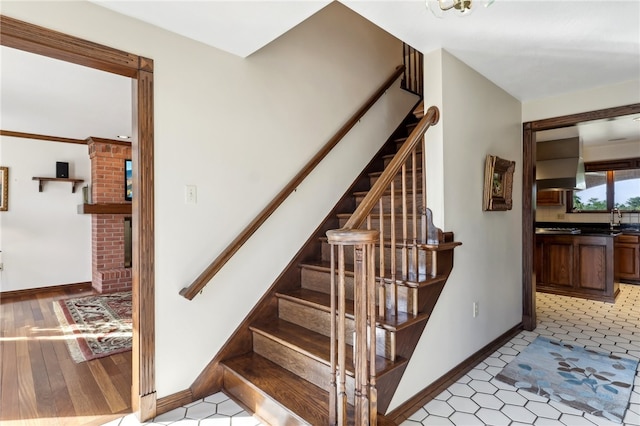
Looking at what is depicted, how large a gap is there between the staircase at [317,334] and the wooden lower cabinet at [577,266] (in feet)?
10.8

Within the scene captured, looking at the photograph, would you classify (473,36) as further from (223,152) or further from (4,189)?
(4,189)

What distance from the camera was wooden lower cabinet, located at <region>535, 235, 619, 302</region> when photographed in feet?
14.2

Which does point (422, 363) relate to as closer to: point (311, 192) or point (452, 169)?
point (452, 169)

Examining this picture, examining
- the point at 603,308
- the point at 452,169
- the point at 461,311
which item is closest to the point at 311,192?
the point at 452,169

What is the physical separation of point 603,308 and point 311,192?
12.7ft

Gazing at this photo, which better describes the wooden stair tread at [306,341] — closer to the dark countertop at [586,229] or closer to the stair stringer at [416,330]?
the stair stringer at [416,330]

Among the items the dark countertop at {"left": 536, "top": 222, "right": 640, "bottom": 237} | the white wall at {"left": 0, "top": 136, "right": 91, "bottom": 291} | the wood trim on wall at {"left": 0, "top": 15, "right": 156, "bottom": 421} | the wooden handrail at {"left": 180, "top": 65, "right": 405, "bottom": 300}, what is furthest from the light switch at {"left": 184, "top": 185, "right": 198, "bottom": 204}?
the dark countertop at {"left": 536, "top": 222, "right": 640, "bottom": 237}

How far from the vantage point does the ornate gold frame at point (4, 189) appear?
462 centimetres

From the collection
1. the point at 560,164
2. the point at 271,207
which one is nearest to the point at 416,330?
the point at 271,207

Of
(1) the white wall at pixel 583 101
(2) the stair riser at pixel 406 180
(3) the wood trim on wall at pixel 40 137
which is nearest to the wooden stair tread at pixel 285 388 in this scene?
(2) the stair riser at pixel 406 180

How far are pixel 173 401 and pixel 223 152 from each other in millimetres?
1480

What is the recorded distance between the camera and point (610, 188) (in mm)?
6086

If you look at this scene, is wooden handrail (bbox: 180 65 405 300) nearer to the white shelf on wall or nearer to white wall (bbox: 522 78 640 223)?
white wall (bbox: 522 78 640 223)

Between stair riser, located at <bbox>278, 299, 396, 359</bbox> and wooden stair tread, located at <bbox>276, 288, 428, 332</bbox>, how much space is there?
0.14ft
